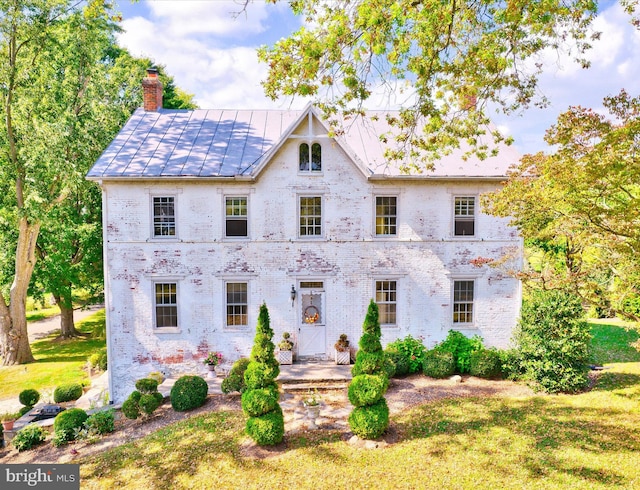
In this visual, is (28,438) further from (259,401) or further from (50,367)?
(50,367)

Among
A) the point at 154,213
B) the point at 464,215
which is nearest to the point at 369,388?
the point at 464,215

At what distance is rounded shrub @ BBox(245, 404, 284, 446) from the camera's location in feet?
31.5

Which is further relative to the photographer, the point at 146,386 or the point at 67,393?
the point at 67,393

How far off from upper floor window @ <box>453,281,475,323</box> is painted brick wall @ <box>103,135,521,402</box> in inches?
10.2

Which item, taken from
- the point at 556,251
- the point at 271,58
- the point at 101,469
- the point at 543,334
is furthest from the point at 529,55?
the point at 556,251

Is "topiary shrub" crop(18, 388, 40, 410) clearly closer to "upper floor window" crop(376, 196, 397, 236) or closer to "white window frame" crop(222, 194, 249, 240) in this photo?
"white window frame" crop(222, 194, 249, 240)

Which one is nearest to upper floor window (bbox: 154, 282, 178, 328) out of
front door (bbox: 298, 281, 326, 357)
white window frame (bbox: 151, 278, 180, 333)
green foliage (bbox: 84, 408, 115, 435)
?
white window frame (bbox: 151, 278, 180, 333)

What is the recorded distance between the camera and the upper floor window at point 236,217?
14836 millimetres

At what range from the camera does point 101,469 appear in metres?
9.62

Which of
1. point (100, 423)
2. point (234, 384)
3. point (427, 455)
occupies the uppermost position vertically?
point (234, 384)

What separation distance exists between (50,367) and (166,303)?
9389mm

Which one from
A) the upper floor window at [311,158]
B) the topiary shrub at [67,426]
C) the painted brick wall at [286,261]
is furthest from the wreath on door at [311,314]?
the topiary shrub at [67,426]

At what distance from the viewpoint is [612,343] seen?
1881 cm

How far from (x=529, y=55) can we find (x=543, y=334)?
892 cm
